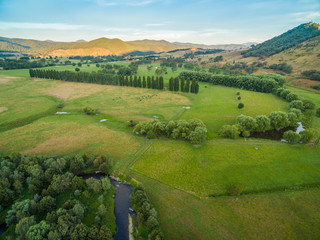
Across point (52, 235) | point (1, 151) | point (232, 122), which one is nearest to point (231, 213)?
point (52, 235)

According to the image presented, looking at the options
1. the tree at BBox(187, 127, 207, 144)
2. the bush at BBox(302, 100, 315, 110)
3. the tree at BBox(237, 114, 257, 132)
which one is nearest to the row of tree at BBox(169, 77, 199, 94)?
the tree at BBox(237, 114, 257, 132)

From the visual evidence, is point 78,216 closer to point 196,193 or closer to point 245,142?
point 196,193

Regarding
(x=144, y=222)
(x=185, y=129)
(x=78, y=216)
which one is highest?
(x=185, y=129)

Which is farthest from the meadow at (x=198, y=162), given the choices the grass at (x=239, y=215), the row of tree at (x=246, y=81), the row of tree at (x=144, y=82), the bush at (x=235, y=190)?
the row of tree at (x=144, y=82)

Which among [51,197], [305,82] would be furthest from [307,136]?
[305,82]

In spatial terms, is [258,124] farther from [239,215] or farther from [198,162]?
[239,215]

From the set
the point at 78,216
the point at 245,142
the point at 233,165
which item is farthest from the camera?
the point at 245,142
